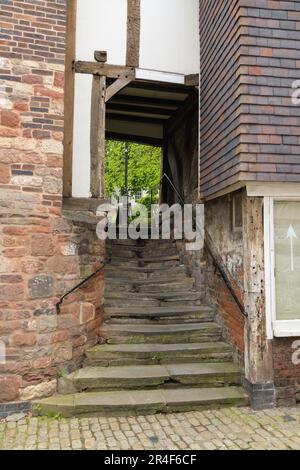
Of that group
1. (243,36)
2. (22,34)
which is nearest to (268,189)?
(243,36)

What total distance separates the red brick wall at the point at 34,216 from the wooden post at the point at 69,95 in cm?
56

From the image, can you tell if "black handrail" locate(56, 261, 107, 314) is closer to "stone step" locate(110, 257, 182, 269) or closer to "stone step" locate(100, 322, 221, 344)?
"stone step" locate(100, 322, 221, 344)

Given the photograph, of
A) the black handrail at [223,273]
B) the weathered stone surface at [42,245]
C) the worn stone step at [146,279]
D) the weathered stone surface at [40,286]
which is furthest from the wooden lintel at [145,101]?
the weathered stone surface at [40,286]

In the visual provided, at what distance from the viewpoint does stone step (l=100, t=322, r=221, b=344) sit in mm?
5406

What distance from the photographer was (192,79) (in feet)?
20.5

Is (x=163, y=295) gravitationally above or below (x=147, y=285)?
below

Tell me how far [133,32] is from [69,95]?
1.50 m

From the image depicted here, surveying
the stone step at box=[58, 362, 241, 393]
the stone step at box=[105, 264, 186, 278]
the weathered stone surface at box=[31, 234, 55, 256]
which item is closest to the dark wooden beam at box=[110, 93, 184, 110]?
the stone step at box=[105, 264, 186, 278]

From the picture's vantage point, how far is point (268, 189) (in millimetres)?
4641

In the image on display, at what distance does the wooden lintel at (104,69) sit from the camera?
5578 mm

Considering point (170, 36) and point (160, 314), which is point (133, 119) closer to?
point (170, 36)

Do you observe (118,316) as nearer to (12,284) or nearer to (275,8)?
(12,284)

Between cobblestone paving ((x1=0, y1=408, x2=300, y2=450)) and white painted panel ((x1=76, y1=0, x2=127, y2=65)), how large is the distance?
15.5 ft

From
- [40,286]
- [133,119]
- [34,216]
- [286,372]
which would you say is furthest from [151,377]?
[133,119]
